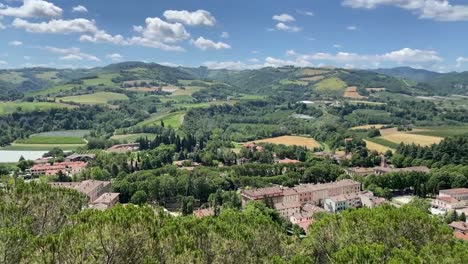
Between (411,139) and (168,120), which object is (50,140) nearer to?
(168,120)

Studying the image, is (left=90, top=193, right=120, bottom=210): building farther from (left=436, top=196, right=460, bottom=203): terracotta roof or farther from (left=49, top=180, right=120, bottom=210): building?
(left=436, top=196, right=460, bottom=203): terracotta roof

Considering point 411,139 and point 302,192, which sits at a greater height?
point 411,139

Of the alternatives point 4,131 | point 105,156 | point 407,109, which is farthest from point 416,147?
point 4,131

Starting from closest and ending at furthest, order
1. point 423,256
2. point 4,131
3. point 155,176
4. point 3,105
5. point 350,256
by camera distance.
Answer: point 350,256 < point 423,256 < point 155,176 < point 4,131 < point 3,105

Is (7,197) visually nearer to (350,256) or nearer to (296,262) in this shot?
(296,262)

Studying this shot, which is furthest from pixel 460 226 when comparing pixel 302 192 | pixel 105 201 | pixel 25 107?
pixel 25 107

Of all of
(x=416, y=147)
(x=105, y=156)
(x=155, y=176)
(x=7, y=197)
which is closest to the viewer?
(x=7, y=197)
